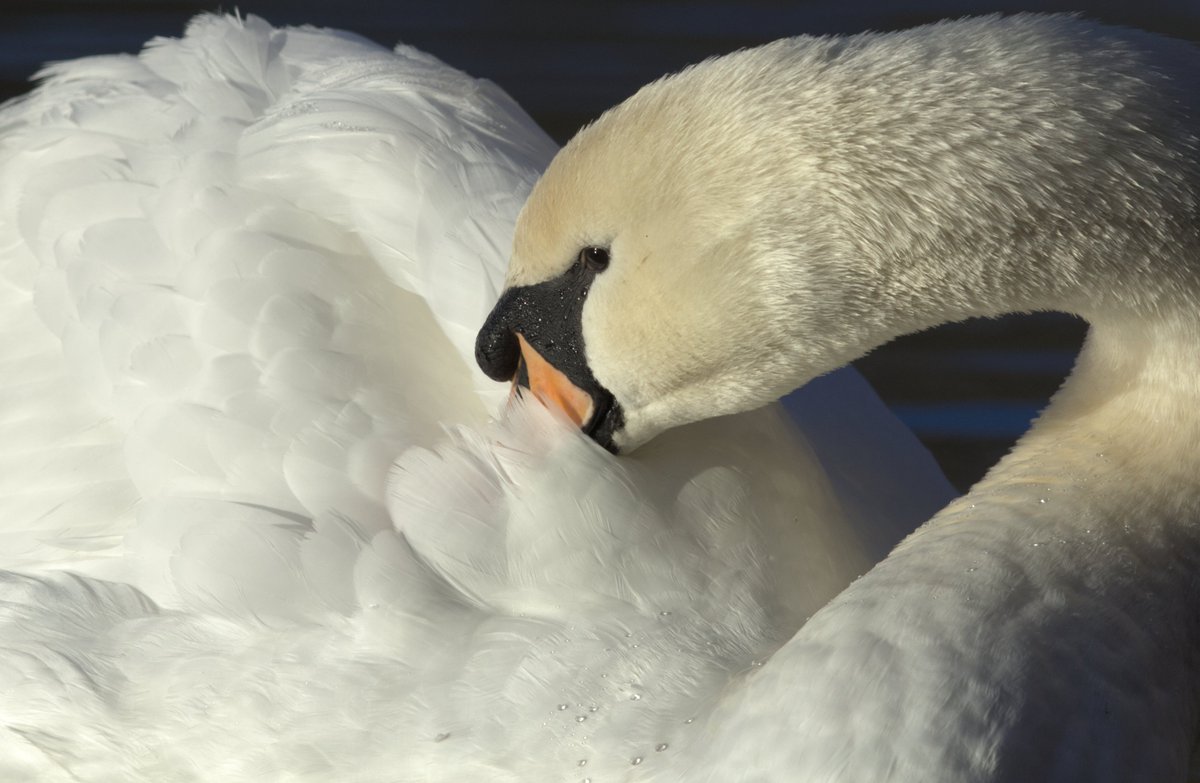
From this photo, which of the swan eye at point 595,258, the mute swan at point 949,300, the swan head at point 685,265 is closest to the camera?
the mute swan at point 949,300

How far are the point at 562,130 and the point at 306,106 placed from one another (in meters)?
2.98

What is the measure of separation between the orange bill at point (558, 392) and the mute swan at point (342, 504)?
0.19 ft

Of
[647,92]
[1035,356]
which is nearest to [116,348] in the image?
[647,92]

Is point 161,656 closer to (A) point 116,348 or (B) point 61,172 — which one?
(A) point 116,348

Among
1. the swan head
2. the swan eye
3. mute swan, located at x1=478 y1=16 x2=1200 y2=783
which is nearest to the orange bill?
the swan head

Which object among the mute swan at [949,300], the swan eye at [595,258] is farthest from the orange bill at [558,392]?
the swan eye at [595,258]

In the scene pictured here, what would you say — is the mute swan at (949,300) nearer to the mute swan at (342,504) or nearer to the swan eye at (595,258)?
the swan eye at (595,258)

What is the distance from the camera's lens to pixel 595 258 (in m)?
3.38

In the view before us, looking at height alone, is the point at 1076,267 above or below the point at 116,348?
above

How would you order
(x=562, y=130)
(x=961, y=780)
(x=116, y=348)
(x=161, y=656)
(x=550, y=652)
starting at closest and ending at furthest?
(x=961, y=780), (x=550, y=652), (x=161, y=656), (x=116, y=348), (x=562, y=130)

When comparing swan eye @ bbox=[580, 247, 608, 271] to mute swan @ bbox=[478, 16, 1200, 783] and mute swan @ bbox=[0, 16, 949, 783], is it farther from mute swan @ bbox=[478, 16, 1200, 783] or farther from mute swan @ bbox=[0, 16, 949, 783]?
mute swan @ bbox=[0, 16, 949, 783]

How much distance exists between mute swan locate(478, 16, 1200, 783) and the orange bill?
0.34ft

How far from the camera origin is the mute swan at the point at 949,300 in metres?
3.04

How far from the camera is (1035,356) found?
20.6ft
